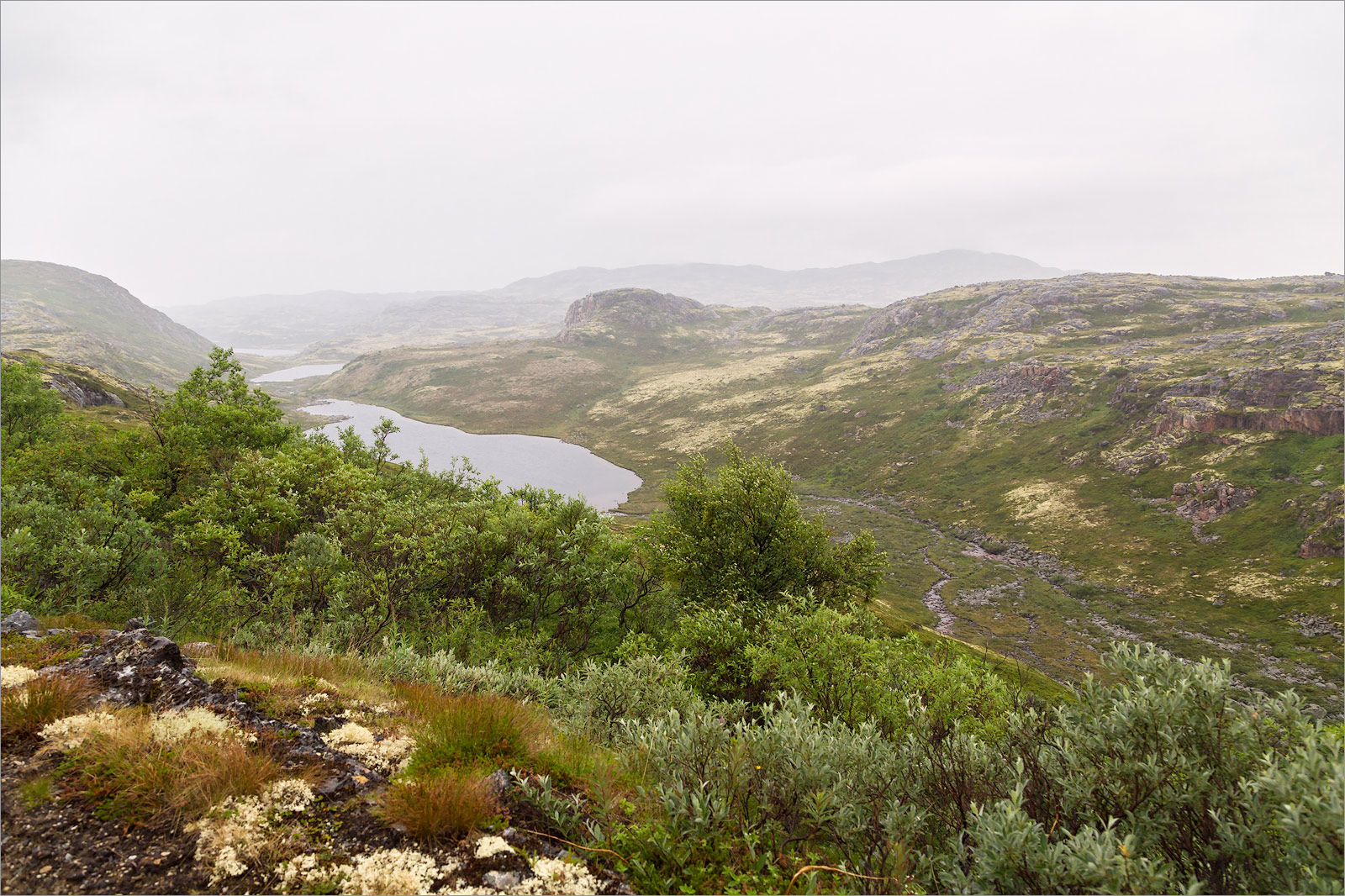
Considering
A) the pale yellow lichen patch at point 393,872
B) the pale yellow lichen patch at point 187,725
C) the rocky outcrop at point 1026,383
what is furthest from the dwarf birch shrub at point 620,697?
the rocky outcrop at point 1026,383

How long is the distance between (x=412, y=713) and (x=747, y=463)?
26.5 meters

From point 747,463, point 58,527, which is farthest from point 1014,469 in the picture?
point 58,527

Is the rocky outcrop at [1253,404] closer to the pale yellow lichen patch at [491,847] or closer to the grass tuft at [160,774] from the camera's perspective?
the pale yellow lichen patch at [491,847]

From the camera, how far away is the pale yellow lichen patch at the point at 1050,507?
12294 cm

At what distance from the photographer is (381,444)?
45875 mm

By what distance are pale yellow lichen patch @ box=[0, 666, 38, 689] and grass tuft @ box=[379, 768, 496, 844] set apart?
6941 millimetres

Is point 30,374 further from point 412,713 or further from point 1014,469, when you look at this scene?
point 1014,469

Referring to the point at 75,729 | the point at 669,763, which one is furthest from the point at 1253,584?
the point at 75,729

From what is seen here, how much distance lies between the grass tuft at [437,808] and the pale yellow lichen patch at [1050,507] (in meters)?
153

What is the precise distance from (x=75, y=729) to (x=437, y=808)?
5.80 m

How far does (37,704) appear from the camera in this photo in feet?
24.1

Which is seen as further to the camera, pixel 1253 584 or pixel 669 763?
pixel 1253 584

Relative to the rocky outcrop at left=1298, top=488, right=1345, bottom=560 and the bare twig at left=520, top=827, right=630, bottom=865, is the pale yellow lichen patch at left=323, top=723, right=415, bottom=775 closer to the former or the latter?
the bare twig at left=520, top=827, right=630, bottom=865

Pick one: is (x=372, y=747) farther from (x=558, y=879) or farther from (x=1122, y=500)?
(x=1122, y=500)
